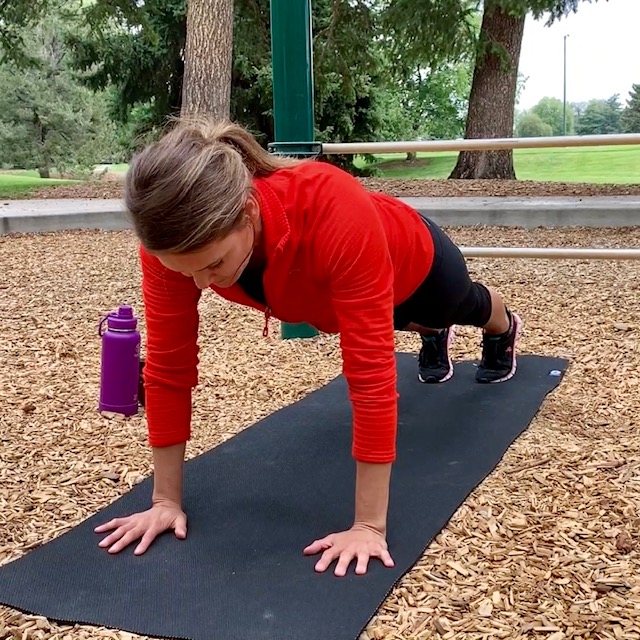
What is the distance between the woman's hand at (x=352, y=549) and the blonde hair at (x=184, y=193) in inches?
26.8

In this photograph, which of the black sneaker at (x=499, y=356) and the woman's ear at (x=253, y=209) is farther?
the black sneaker at (x=499, y=356)

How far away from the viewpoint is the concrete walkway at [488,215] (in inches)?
264

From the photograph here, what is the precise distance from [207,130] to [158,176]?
214mm

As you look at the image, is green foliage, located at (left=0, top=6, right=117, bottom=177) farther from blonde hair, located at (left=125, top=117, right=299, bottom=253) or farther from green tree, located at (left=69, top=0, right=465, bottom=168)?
blonde hair, located at (left=125, top=117, right=299, bottom=253)

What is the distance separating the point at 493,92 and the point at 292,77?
879 centimetres

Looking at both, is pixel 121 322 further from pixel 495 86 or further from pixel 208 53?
pixel 495 86

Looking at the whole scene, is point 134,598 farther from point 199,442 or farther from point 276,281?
point 199,442

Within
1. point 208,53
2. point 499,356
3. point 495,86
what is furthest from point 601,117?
point 499,356

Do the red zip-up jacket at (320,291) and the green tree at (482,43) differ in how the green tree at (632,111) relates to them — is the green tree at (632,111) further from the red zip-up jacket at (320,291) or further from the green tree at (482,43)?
the red zip-up jacket at (320,291)

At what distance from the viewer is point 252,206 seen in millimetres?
1482

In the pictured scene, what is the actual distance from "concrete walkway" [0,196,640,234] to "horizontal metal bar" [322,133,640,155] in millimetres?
→ 3771

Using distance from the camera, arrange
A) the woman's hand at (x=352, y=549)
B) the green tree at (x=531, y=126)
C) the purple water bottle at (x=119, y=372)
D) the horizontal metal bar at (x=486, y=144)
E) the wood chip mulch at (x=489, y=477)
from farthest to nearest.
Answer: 1. the green tree at (x=531, y=126)
2. the horizontal metal bar at (x=486, y=144)
3. the purple water bottle at (x=119, y=372)
4. the woman's hand at (x=352, y=549)
5. the wood chip mulch at (x=489, y=477)

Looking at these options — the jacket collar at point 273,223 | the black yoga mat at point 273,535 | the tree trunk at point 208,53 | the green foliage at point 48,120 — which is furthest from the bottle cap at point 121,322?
the green foliage at point 48,120

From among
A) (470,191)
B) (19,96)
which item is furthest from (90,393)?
(19,96)
